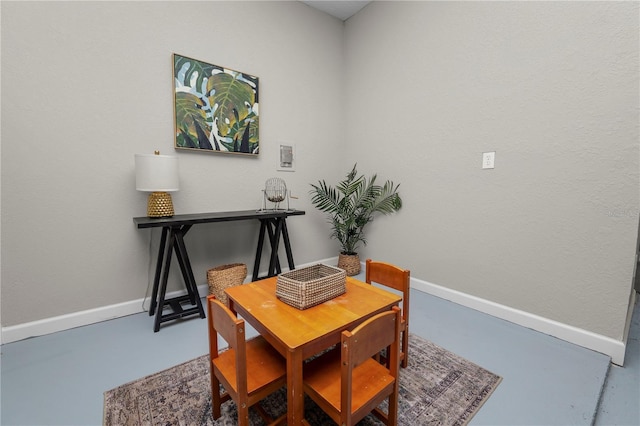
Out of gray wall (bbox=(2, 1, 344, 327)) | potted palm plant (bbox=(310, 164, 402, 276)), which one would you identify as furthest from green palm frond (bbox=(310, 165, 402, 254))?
gray wall (bbox=(2, 1, 344, 327))

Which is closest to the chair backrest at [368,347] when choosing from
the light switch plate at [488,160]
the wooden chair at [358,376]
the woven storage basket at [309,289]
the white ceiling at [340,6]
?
the wooden chair at [358,376]

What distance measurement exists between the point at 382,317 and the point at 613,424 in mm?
1342

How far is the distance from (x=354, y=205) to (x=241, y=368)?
98.4 inches

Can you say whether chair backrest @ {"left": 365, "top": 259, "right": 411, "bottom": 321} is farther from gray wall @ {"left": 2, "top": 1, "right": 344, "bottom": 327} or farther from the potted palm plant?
gray wall @ {"left": 2, "top": 1, "right": 344, "bottom": 327}

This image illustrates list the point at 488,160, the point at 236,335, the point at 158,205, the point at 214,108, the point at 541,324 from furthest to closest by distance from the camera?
the point at 214,108 → the point at 488,160 → the point at 158,205 → the point at 541,324 → the point at 236,335

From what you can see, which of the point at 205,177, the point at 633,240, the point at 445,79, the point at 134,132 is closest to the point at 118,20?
the point at 134,132

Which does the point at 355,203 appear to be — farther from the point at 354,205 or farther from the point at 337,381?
the point at 337,381

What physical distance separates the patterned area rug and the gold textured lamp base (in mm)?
1182

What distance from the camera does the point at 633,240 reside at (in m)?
1.72

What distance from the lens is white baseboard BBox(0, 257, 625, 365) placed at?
1828mm

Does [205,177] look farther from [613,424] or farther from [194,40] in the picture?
[613,424]

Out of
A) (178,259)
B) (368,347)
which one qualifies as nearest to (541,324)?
(368,347)

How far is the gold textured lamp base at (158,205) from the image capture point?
223 cm

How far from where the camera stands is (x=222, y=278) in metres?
2.49
